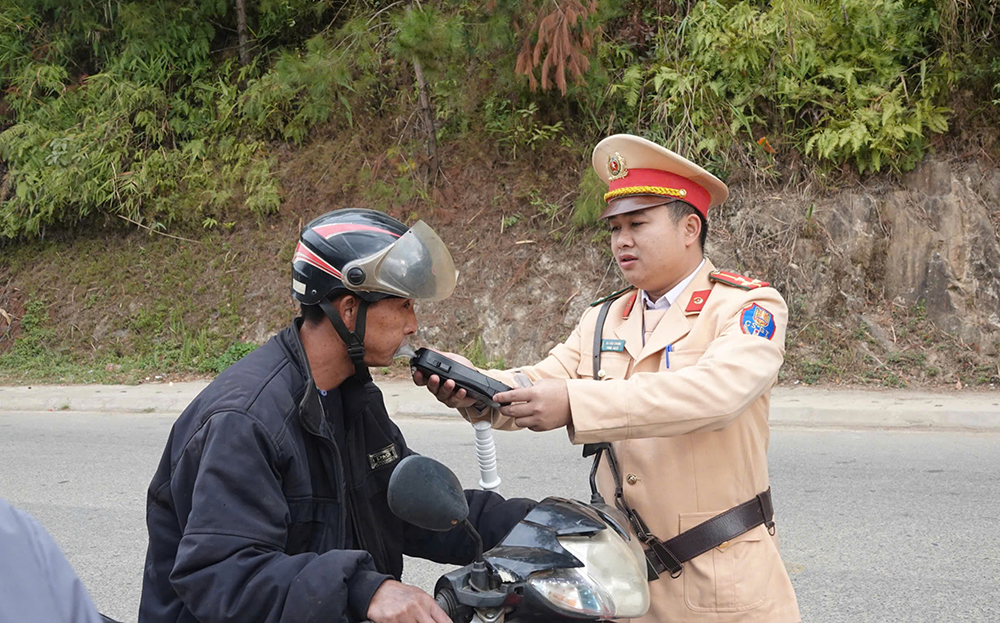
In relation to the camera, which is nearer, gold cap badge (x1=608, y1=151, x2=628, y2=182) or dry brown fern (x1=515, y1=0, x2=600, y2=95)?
gold cap badge (x1=608, y1=151, x2=628, y2=182)

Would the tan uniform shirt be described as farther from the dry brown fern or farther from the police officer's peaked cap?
the dry brown fern

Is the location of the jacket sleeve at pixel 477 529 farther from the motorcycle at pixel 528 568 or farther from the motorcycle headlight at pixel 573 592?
the motorcycle headlight at pixel 573 592

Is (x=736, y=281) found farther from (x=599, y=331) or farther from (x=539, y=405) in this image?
(x=539, y=405)

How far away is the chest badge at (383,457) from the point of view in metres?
2.32

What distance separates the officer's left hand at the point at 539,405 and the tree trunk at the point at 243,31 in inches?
532

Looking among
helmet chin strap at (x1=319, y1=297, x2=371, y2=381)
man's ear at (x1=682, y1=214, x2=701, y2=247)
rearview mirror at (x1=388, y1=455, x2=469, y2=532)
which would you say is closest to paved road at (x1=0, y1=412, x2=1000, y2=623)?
man's ear at (x1=682, y1=214, x2=701, y2=247)

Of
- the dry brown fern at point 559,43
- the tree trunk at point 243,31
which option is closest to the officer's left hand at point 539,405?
the dry brown fern at point 559,43

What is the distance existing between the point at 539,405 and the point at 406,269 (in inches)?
18.2

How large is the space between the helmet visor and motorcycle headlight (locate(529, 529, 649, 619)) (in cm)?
71

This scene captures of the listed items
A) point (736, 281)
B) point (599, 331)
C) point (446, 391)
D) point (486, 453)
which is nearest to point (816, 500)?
point (599, 331)

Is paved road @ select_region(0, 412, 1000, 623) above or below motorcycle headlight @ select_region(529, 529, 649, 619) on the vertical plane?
below

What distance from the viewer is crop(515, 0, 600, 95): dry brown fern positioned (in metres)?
9.80

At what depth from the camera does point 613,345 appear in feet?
8.77

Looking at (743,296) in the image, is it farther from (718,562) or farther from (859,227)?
Answer: (859,227)
